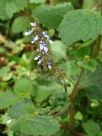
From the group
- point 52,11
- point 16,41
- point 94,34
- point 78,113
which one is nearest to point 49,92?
point 78,113

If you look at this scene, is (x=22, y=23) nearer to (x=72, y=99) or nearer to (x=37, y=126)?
(x=72, y=99)

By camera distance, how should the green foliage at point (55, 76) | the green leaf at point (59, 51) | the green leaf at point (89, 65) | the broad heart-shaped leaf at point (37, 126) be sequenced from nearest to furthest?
the broad heart-shaped leaf at point (37, 126), the green foliage at point (55, 76), the green leaf at point (89, 65), the green leaf at point (59, 51)

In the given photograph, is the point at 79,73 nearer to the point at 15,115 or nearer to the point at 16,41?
the point at 15,115

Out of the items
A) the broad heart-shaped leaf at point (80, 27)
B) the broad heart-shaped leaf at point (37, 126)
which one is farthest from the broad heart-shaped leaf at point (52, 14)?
the broad heart-shaped leaf at point (37, 126)

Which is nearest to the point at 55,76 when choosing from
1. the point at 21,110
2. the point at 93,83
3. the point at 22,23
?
the point at 21,110

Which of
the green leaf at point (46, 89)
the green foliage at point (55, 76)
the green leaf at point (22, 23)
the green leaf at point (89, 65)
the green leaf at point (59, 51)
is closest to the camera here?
the green foliage at point (55, 76)

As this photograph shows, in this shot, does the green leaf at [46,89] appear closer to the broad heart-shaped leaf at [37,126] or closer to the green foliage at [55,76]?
the green foliage at [55,76]
